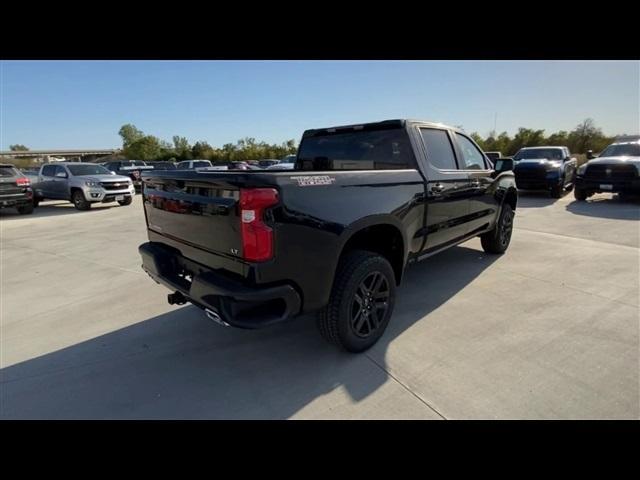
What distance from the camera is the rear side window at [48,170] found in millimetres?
13664

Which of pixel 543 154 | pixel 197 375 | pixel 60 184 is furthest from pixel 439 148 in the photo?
pixel 60 184

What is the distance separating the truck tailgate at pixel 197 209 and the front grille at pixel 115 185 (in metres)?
12.1

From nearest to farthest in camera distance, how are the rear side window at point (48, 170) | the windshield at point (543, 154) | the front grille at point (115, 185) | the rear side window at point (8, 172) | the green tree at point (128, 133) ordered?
the rear side window at point (8, 172) → the front grille at point (115, 185) → the windshield at point (543, 154) → the rear side window at point (48, 170) → the green tree at point (128, 133)

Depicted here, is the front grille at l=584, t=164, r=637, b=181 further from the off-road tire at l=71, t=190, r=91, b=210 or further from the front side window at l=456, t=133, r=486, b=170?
the off-road tire at l=71, t=190, r=91, b=210

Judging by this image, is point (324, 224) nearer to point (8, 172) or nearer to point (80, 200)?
point (80, 200)

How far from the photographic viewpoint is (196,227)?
8.13 ft

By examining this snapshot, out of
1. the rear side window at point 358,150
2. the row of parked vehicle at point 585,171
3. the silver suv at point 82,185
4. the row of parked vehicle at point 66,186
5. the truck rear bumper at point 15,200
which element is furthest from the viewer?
the silver suv at point 82,185

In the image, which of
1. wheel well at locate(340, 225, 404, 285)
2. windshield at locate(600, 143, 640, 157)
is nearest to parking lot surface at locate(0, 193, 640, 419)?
wheel well at locate(340, 225, 404, 285)

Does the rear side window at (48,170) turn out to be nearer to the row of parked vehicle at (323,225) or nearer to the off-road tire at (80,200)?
the off-road tire at (80,200)

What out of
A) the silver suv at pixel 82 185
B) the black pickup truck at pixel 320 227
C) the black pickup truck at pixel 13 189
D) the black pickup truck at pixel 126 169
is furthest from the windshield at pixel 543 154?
the black pickup truck at pixel 126 169

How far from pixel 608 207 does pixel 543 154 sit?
4.43 meters

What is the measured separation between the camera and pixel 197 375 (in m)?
2.67
